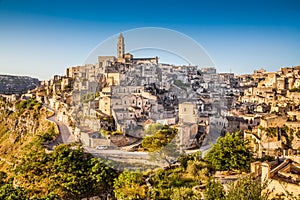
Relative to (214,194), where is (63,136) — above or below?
below

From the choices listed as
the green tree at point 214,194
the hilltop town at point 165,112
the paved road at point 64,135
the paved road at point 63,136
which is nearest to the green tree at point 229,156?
the hilltop town at point 165,112

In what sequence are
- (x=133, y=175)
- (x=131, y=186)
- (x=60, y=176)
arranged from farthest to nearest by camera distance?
(x=60, y=176) < (x=133, y=175) < (x=131, y=186)

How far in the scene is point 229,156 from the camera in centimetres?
707

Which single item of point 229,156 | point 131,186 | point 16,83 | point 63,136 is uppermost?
point 16,83

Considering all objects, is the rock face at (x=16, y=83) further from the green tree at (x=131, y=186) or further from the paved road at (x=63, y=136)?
the green tree at (x=131, y=186)

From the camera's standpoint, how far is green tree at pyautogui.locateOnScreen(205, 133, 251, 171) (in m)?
6.93

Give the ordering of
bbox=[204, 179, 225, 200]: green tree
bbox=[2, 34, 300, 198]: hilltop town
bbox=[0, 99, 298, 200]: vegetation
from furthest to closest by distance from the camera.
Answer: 1. bbox=[2, 34, 300, 198]: hilltop town
2. bbox=[0, 99, 298, 200]: vegetation
3. bbox=[204, 179, 225, 200]: green tree

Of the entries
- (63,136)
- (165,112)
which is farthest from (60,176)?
(165,112)

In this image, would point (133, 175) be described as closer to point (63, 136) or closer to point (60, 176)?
point (60, 176)

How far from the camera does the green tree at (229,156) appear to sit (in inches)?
273

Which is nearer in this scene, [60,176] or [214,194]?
[214,194]

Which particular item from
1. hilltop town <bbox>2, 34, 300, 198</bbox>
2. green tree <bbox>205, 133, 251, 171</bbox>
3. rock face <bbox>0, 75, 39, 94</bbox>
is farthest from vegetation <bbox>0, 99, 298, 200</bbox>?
rock face <bbox>0, 75, 39, 94</bbox>

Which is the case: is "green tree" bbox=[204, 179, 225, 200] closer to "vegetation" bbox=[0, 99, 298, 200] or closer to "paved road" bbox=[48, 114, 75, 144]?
"vegetation" bbox=[0, 99, 298, 200]

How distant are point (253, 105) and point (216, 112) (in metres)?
7.46
